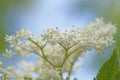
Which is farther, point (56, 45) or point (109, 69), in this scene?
point (56, 45)

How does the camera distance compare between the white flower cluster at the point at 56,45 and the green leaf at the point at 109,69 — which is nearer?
the green leaf at the point at 109,69

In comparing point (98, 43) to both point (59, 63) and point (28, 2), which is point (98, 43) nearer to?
point (59, 63)

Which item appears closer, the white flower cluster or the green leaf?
the green leaf
